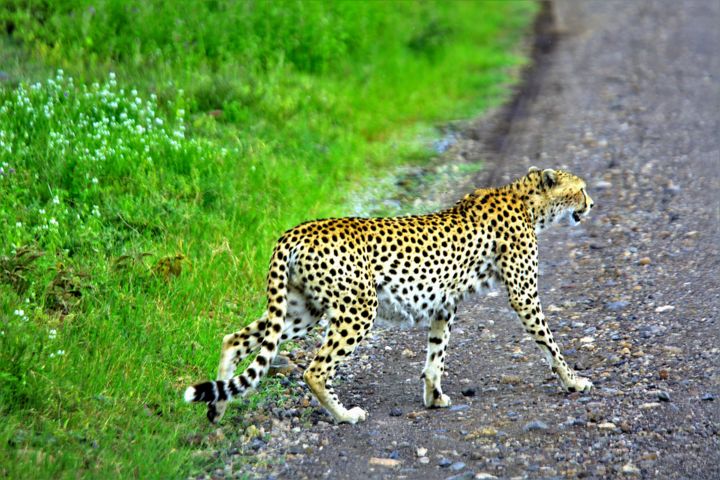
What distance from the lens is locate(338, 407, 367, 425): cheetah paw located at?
6.29 m

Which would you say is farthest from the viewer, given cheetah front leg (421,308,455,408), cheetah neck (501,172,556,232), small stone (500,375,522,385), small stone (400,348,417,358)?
small stone (400,348,417,358)

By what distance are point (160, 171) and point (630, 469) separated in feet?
16.2

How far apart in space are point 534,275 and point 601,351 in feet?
2.57

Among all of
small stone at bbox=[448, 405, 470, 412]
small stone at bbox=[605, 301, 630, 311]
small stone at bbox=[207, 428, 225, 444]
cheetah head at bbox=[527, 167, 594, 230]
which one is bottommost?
small stone at bbox=[605, 301, 630, 311]

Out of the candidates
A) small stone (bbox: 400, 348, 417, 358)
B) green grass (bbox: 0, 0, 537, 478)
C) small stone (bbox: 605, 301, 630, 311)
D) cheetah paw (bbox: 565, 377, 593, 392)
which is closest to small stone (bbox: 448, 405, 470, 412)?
cheetah paw (bbox: 565, 377, 593, 392)

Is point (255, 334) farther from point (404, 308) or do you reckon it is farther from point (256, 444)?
point (404, 308)

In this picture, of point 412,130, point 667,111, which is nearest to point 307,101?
point 412,130

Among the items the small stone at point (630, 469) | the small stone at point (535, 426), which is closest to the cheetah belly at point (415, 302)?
the small stone at point (535, 426)

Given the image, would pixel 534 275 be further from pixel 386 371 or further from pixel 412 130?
pixel 412 130

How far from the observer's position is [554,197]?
7367mm

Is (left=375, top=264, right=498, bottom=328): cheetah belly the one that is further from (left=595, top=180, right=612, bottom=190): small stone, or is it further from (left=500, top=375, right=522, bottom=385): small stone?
(left=595, top=180, right=612, bottom=190): small stone

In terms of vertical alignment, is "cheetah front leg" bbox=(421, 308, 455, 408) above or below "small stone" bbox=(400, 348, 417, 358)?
above

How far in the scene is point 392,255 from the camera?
6453 mm

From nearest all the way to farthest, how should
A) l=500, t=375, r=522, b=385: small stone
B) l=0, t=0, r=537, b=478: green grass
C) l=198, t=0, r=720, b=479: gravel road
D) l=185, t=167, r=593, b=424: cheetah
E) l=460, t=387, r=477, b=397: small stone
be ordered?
1. l=198, t=0, r=720, b=479: gravel road
2. l=0, t=0, r=537, b=478: green grass
3. l=185, t=167, r=593, b=424: cheetah
4. l=460, t=387, r=477, b=397: small stone
5. l=500, t=375, r=522, b=385: small stone
